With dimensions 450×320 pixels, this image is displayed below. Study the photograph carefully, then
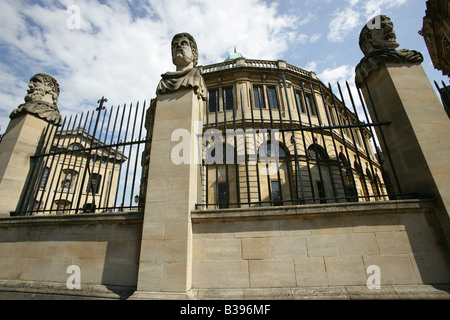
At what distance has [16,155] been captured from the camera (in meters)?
5.60

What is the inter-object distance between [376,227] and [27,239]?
22.9 ft

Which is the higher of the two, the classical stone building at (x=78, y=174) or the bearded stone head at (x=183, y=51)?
the bearded stone head at (x=183, y=51)

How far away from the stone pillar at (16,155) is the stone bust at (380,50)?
29.5 ft

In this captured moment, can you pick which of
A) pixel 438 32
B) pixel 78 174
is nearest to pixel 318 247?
pixel 78 174

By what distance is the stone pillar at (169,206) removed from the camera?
3279mm

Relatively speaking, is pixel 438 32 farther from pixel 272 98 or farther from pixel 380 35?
pixel 380 35

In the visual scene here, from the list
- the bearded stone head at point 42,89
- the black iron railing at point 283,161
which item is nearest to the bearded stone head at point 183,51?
the black iron railing at point 283,161

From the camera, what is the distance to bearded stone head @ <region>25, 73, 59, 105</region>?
6359 millimetres

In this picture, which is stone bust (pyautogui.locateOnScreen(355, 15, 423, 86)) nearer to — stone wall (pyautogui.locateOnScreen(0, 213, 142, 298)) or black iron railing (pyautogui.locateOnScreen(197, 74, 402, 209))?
black iron railing (pyautogui.locateOnScreen(197, 74, 402, 209))

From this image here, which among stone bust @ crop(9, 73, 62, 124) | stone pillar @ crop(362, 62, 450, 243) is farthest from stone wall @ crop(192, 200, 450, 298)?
stone bust @ crop(9, 73, 62, 124)

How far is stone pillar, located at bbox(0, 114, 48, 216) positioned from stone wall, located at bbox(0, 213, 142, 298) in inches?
39.9

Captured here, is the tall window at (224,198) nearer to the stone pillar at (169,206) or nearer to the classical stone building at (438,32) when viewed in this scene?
the stone pillar at (169,206)

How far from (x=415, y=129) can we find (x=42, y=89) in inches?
390
